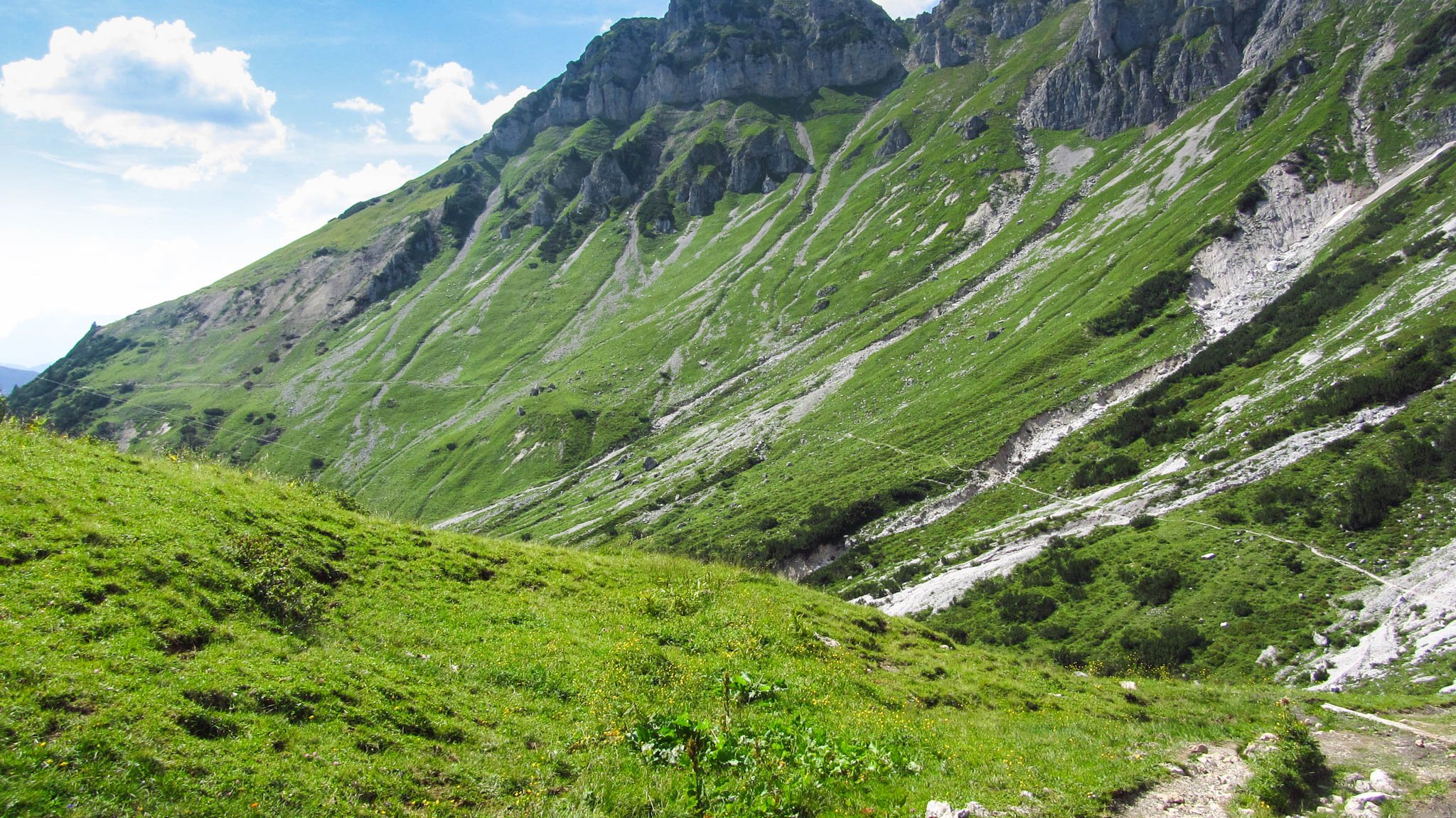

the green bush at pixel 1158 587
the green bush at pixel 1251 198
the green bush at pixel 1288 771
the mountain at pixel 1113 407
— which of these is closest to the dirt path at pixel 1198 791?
the green bush at pixel 1288 771

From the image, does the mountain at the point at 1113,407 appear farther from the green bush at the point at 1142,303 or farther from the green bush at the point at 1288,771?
the green bush at the point at 1288,771

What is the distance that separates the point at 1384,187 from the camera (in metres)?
98.8

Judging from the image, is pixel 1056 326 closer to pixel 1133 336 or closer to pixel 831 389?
pixel 1133 336

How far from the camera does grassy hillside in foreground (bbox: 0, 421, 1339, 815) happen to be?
9.23m

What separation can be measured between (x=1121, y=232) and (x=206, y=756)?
523 ft

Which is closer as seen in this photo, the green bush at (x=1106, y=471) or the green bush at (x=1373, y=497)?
the green bush at (x=1373, y=497)

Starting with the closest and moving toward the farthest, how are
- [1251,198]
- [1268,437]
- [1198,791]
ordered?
[1198,791] < [1268,437] < [1251,198]

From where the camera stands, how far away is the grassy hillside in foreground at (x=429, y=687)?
923 centimetres

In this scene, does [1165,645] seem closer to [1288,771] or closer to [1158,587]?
[1158,587]

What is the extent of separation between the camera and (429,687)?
1327 centimetres

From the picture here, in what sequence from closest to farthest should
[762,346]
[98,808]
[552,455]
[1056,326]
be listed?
[98,808], [1056,326], [552,455], [762,346]

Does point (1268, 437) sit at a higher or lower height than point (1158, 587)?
higher

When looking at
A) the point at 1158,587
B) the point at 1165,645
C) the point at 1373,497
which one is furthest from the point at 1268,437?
the point at 1165,645

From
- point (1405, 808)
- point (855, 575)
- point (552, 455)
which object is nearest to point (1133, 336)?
point (855, 575)
